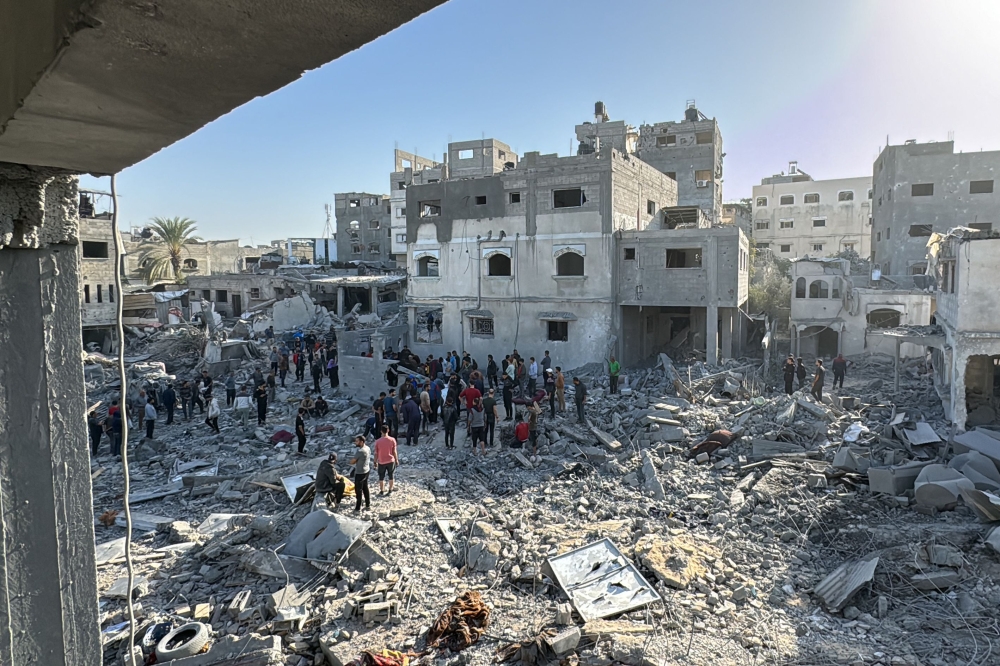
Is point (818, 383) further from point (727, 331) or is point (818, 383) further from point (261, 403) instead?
point (261, 403)

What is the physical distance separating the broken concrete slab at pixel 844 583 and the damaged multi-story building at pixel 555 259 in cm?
1364

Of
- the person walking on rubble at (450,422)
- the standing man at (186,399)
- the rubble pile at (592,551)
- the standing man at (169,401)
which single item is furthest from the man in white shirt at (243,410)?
the person walking on rubble at (450,422)

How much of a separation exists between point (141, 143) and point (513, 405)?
16.6 m

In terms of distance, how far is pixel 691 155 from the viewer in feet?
126

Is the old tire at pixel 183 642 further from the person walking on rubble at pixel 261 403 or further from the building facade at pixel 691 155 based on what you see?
the building facade at pixel 691 155

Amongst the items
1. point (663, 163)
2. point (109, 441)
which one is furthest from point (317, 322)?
point (663, 163)

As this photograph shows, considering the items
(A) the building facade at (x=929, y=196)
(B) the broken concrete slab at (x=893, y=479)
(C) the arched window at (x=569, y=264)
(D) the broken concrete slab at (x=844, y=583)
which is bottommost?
(D) the broken concrete slab at (x=844, y=583)

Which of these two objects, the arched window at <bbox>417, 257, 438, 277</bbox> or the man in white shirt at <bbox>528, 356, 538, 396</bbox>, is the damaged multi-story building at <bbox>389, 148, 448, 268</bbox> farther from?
the man in white shirt at <bbox>528, 356, 538, 396</bbox>

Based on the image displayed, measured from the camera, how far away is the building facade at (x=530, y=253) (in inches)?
910

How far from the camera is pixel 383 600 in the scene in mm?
8453

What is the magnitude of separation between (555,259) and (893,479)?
47.8 ft

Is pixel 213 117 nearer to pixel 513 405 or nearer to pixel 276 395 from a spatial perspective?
pixel 513 405

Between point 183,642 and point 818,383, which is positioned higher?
point 818,383

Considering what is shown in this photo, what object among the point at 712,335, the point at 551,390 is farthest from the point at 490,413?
the point at 712,335
